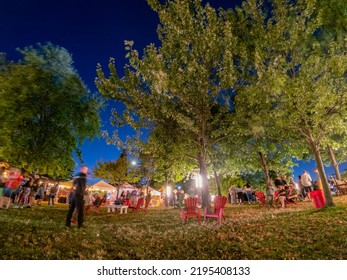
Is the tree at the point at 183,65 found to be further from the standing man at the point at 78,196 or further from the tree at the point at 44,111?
the standing man at the point at 78,196

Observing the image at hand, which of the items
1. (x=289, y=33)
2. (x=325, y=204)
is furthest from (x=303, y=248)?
(x=289, y=33)

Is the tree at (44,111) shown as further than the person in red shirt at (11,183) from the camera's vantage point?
Yes

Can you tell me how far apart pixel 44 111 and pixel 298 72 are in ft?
54.9

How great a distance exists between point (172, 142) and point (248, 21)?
9.96 metres

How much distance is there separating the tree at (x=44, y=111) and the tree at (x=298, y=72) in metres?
12.3

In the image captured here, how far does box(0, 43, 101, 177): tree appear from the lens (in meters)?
14.7

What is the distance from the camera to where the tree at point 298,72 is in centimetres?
1131

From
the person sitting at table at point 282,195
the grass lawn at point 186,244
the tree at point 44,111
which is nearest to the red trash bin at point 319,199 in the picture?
the person sitting at table at point 282,195

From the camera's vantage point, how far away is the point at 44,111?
16.5 m

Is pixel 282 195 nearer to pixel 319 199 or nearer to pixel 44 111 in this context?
pixel 319 199

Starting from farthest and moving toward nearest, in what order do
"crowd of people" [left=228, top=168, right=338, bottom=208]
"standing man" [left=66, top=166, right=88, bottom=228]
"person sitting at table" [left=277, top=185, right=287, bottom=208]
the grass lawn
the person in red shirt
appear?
"crowd of people" [left=228, top=168, right=338, bottom=208] < "person sitting at table" [left=277, top=185, right=287, bottom=208] < the person in red shirt < "standing man" [left=66, top=166, right=88, bottom=228] < the grass lawn

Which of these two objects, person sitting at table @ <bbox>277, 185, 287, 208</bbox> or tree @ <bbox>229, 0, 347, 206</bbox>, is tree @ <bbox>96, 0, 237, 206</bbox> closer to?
tree @ <bbox>229, 0, 347, 206</bbox>

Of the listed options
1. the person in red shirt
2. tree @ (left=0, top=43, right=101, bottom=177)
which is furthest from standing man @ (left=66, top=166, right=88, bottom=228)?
tree @ (left=0, top=43, right=101, bottom=177)

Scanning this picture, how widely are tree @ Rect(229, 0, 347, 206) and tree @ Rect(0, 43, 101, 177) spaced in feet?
40.2
